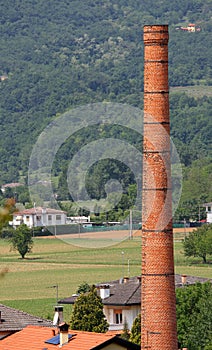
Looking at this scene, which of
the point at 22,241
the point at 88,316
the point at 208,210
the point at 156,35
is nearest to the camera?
the point at 156,35

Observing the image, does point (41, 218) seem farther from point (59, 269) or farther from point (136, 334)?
point (136, 334)

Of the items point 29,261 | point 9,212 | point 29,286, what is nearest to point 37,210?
point 29,261

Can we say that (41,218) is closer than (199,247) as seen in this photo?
No

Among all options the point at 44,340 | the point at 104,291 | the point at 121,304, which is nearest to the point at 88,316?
the point at 121,304

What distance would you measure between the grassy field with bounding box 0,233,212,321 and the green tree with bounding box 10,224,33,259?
0.62m

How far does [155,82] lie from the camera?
33781 mm

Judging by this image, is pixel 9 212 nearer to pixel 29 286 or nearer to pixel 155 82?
pixel 155 82

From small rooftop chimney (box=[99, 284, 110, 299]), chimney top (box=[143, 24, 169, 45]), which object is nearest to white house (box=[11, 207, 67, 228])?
small rooftop chimney (box=[99, 284, 110, 299])

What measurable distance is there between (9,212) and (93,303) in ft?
106

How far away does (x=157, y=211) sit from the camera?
33438mm

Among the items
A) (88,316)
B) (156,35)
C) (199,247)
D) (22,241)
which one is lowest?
(88,316)

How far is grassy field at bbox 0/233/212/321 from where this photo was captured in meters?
69.2

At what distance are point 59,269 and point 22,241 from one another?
14246 millimetres

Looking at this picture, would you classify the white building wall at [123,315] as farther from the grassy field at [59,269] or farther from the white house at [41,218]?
→ the white house at [41,218]
